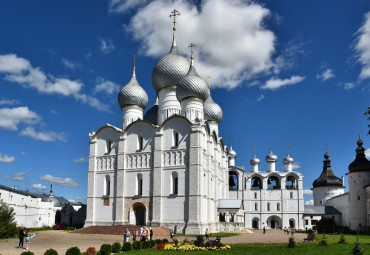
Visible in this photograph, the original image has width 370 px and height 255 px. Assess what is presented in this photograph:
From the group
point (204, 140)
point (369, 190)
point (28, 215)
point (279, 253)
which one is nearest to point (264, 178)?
point (369, 190)

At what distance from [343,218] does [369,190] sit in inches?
363

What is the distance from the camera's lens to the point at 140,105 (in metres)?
40.9

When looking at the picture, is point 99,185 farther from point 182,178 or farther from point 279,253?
point 279,253

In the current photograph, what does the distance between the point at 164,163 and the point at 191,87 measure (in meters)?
7.83

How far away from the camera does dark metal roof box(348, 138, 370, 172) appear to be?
46.9 meters

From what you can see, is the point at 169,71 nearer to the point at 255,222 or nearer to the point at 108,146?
the point at 108,146

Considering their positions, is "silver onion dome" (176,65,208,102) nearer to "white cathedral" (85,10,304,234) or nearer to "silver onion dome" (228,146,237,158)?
"white cathedral" (85,10,304,234)

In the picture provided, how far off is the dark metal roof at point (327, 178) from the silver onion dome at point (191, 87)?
3368 cm

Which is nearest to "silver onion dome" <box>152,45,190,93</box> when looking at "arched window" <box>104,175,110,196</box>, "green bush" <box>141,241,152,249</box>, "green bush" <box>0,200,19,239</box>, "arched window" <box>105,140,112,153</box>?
"arched window" <box>105,140,112,153</box>

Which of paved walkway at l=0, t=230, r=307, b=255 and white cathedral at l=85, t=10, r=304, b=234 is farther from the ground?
white cathedral at l=85, t=10, r=304, b=234

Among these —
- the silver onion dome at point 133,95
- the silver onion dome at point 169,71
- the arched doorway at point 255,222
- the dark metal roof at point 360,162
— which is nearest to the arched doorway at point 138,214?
the silver onion dome at point 133,95

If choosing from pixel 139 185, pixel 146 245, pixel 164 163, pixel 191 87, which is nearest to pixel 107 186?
pixel 139 185

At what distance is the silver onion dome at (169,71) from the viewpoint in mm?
39688

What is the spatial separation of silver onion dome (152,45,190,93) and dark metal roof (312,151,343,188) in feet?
111
